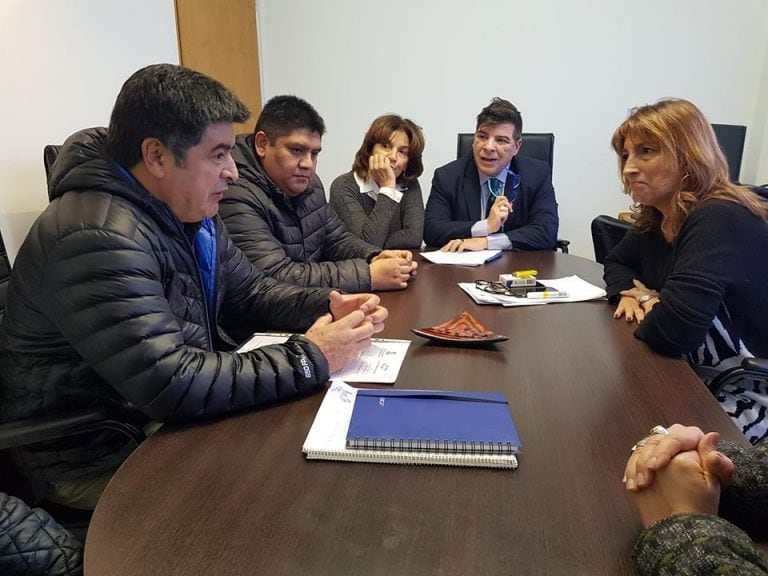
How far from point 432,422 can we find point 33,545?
1.95 feet

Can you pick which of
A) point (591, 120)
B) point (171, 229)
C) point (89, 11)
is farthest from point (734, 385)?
point (591, 120)

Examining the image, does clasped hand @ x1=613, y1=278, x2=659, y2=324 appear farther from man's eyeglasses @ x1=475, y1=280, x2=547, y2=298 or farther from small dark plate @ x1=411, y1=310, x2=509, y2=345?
small dark plate @ x1=411, y1=310, x2=509, y2=345

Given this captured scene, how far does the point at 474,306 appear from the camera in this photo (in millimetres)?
1593

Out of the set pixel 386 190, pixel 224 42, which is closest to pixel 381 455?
pixel 386 190

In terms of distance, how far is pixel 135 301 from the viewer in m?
0.93

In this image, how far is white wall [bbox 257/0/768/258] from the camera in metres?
3.60

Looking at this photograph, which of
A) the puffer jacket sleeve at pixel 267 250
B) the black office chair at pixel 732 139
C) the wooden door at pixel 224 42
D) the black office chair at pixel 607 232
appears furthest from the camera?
the black office chair at pixel 732 139

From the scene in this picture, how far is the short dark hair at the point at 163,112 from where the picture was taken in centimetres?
105

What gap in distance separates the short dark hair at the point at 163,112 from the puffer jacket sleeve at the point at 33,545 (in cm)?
64

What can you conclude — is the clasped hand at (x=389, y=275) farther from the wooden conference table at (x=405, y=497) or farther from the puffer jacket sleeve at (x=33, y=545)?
the puffer jacket sleeve at (x=33, y=545)

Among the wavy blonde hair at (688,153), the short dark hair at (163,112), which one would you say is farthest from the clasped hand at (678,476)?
the short dark hair at (163,112)

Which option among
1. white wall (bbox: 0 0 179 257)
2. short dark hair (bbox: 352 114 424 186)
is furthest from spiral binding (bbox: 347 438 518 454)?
short dark hair (bbox: 352 114 424 186)

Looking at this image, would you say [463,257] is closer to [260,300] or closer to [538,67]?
[260,300]

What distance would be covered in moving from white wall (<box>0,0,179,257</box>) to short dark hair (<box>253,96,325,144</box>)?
825 mm
